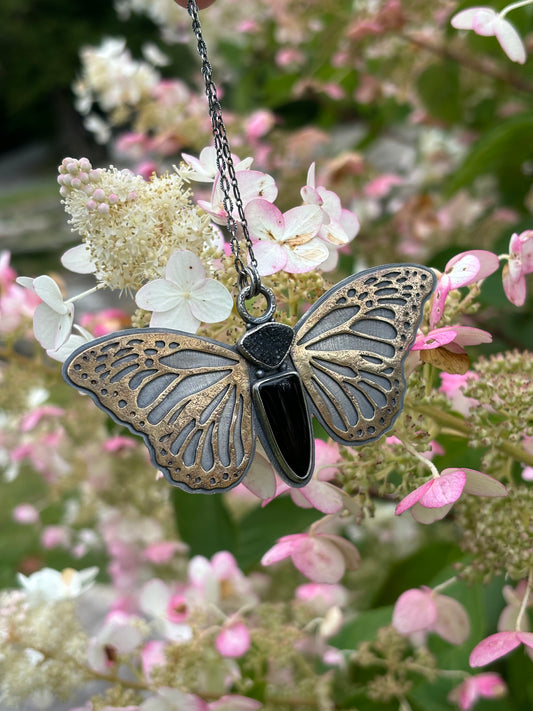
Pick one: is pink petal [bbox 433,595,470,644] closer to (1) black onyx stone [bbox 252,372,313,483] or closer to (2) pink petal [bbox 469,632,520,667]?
(2) pink petal [bbox 469,632,520,667]

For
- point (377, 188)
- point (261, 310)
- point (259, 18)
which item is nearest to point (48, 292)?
point (261, 310)

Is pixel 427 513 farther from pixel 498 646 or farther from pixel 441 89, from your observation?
pixel 441 89

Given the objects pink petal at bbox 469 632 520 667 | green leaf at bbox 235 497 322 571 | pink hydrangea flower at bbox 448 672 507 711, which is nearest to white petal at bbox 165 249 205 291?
pink petal at bbox 469 632 520 667

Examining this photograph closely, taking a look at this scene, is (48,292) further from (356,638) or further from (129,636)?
(356,638)

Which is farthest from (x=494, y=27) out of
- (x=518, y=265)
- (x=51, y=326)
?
(x=51, y=326)

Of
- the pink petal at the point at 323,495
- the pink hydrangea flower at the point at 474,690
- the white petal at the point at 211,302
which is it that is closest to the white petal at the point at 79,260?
the white petal at the point at 211,302
